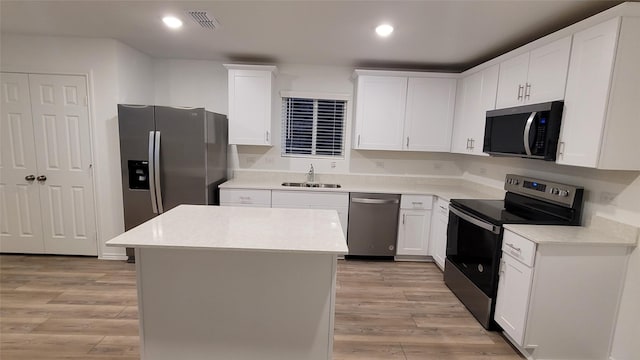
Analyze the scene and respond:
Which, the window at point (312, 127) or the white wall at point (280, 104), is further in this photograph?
the window at point (312, 127)

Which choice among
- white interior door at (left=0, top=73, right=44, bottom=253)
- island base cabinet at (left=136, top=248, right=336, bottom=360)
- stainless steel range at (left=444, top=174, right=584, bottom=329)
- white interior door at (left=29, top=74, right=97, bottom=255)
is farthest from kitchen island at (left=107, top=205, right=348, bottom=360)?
white interior door at (left=0, top=73, right=44, bottom=253)

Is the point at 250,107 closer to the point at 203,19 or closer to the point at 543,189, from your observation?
the point at 203,19

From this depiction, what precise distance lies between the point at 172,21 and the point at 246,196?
6.34 feet

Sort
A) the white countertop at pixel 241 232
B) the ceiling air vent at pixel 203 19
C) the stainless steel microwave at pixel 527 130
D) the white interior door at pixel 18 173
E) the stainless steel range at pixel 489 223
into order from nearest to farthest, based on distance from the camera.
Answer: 1. the white countertop at pixel 241 232
2. the stainless steel microwave at pixel 527 130
3. the stainless steel range at pixel 489 223
4. the ceiling air vent at pixel 203 19
5. the white interior door at pixel 18 173

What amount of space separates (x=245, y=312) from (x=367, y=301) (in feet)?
4.79

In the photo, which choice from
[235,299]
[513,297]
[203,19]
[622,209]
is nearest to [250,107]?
[203,19]

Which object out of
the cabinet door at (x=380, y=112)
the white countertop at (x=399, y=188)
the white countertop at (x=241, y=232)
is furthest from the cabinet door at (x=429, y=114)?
the white countertop at (x=241, y=232)

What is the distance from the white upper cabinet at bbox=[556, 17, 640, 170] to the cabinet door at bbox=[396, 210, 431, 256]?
1.84 meters

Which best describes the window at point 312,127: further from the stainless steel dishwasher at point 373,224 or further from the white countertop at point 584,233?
the white countertop at point 584,233

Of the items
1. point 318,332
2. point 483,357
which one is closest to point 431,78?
point 483,357

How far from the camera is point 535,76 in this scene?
8.05 feet

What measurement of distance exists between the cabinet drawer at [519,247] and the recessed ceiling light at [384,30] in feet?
6.34

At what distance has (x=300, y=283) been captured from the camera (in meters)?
1.73

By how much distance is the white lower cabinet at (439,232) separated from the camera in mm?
3422
